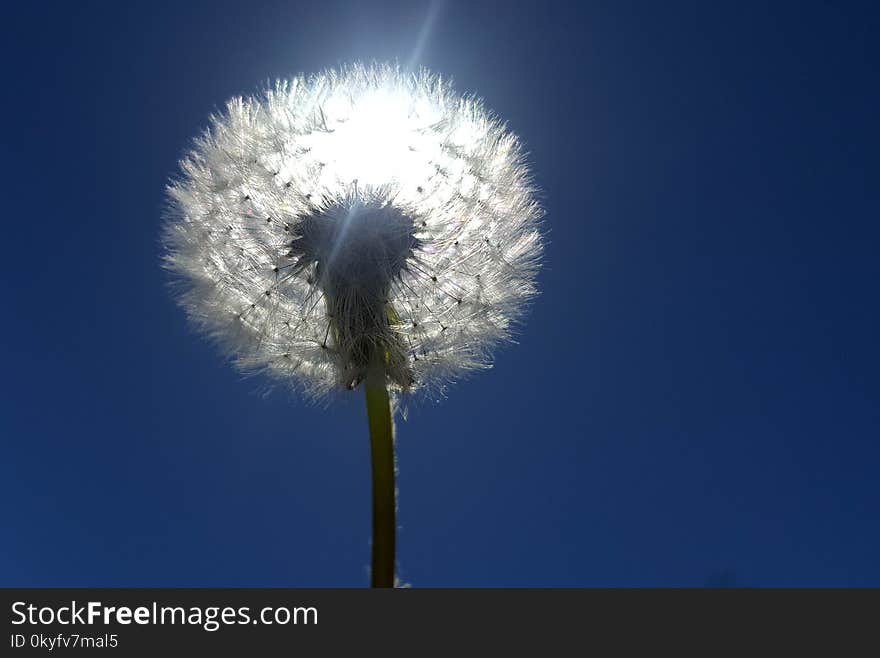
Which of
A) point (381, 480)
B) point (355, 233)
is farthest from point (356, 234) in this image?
point (381, 480)

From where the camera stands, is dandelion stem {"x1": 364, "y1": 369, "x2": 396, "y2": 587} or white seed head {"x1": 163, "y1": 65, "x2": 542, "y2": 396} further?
white seed head {"x1": 163, "y1": 65, "x2": 542, "y2": 396}

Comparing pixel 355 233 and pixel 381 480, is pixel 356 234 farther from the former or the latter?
pixel 381 480

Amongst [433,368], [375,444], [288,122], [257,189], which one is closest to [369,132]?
[288,122]

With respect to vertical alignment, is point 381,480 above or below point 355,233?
below

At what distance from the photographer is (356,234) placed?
3789mm

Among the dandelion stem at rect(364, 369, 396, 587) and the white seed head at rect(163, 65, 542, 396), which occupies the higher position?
the white seed head at rect(163, 65, 542, 396)

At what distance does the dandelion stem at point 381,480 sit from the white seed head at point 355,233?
0.71 feet

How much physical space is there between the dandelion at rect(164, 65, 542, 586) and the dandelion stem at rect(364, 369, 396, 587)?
0.04 m

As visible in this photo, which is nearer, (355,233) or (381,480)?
(381,480)

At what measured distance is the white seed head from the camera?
382 centimetres

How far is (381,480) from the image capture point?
3176 mm

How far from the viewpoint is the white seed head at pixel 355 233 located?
382cm

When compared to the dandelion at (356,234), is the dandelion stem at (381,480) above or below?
below

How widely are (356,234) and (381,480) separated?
1.47 metres
